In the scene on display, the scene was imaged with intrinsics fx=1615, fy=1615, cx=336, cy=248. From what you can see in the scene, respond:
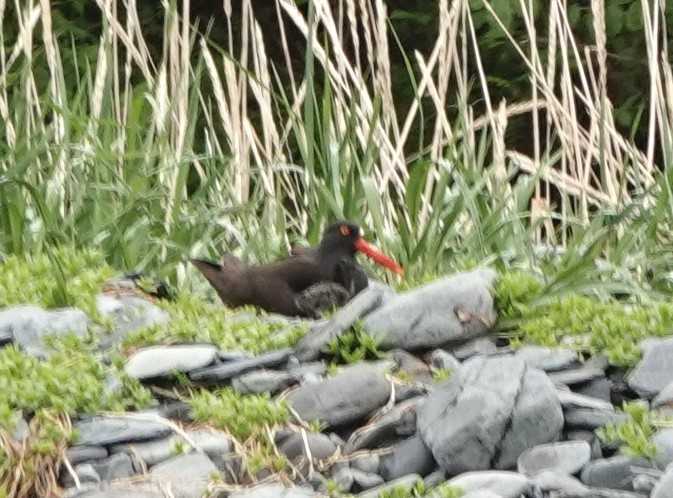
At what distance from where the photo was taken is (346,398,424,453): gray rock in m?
3.69

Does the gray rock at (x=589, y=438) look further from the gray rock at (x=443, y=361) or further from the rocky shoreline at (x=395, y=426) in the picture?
the gray rock at (x=443, y=361)

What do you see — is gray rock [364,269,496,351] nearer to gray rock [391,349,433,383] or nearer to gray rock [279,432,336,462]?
gray rock [391,349,433,383]

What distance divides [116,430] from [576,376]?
1.11 meters

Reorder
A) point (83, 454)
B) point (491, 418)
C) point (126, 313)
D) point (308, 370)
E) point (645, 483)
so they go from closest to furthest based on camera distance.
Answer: point (645, 483), point (491, 418), point (83, 454), point (308, 370), point (126, 313)

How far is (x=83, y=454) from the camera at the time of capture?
3641 mm

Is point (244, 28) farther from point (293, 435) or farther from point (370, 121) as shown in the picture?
point (293, 435)

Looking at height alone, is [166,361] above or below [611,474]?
above

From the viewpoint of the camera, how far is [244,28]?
6.27 meters

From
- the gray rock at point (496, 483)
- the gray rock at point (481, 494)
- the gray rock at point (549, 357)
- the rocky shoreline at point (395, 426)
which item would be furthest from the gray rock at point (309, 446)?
the gray rock at point (549, 357)

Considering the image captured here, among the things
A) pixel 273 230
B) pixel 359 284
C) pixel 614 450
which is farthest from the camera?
pixel 273 230

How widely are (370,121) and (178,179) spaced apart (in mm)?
724

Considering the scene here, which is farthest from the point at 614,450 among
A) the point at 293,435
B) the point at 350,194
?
the point at 350,194

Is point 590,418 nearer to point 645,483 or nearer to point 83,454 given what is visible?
point 645,483

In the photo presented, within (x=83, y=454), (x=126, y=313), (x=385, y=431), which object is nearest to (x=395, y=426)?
(x=385, y=431)
